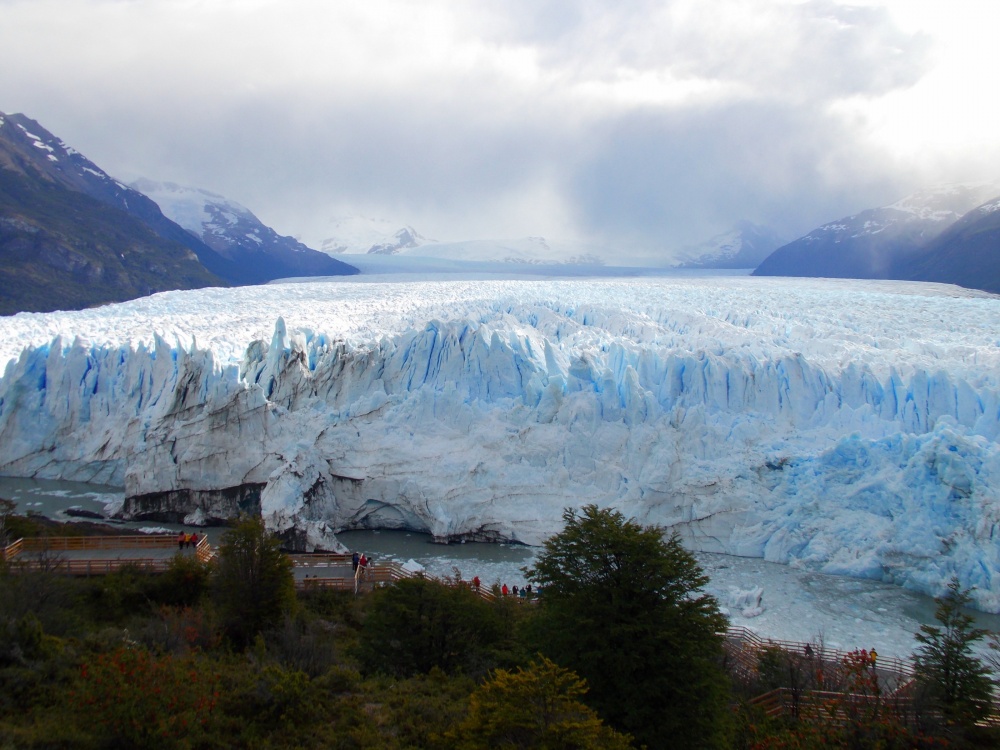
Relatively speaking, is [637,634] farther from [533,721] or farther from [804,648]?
[804,648]

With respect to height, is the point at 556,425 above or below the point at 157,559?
above

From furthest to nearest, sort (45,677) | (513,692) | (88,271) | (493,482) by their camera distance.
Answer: (88,271), (493,482), (45,677), (513,692)

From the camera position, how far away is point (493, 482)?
17250 mm

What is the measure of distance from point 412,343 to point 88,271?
32895 millimetres

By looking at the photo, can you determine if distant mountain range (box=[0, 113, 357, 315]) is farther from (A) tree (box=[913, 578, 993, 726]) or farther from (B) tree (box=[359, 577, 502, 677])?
(A) tree (box=[913, 578, 993, 726])

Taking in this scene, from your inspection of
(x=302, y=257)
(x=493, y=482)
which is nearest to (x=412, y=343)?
(x=493, y=482)

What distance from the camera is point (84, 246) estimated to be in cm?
4550

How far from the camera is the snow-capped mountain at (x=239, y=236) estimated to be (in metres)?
59.0

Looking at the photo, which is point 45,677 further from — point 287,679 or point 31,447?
point 31,447

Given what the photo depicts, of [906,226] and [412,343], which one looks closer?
[412,343]

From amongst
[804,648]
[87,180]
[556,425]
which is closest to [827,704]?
[804,648]

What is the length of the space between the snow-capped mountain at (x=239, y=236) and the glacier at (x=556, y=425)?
118 feet

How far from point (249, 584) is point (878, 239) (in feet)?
152

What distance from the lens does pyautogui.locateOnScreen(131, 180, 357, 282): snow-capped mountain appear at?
5897 centimetres
